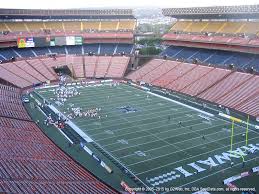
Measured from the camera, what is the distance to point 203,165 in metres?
24.1

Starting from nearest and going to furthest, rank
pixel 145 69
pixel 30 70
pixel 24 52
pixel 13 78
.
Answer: pixel 13 78
pixel 30 70
pixel 145 69
pixel 24 52

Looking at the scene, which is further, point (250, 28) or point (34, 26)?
point (34, 26)

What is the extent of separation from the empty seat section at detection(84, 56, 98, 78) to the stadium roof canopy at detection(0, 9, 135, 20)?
1259cm

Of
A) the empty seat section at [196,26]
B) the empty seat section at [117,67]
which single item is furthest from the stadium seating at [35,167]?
the empty seat section at [196,26]

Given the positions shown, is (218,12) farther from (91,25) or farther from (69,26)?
(69,26)

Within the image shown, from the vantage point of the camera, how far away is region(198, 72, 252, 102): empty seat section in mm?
42031

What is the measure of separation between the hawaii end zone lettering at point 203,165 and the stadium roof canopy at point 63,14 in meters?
49.8

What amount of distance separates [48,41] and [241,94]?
3794 centimetres

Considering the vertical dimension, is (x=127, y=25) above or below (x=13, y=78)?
above

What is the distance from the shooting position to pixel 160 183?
2175 centimetres

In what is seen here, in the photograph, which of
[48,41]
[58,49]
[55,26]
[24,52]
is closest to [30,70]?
[24,52]

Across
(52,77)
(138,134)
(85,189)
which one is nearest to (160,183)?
(85,189)

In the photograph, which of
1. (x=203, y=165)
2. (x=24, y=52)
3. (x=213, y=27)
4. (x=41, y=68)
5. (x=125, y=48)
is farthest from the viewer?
(x=125, y=48)

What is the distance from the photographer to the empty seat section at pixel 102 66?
189 feet
